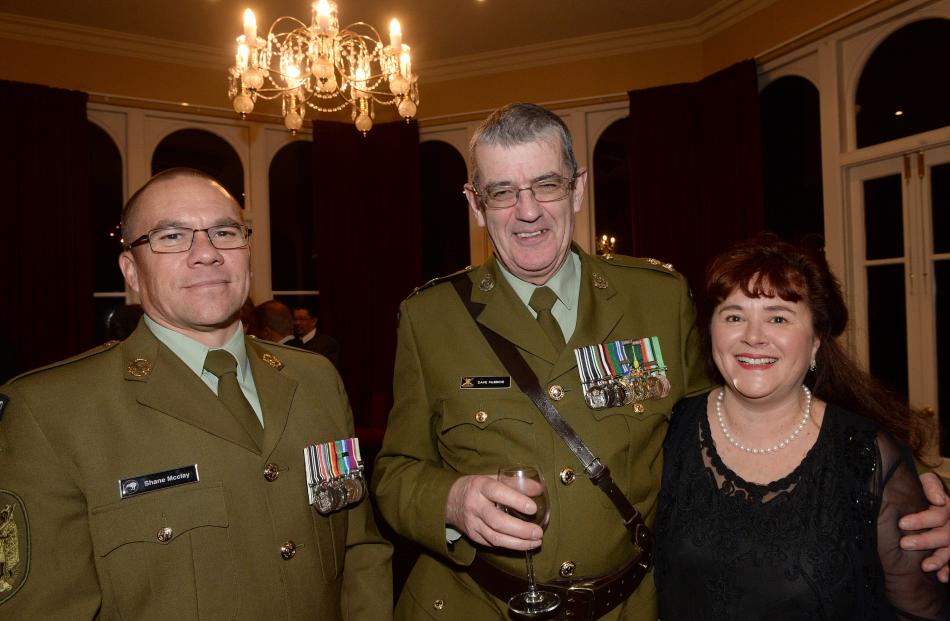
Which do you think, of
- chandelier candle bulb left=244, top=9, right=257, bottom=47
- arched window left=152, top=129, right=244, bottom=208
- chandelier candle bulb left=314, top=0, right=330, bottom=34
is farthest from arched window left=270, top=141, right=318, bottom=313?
chandelier candle bulb left=314, top=0, right=330, bottom=34

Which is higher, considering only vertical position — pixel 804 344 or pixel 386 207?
pixel 386 207

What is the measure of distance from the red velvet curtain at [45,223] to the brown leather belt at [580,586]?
5226mm

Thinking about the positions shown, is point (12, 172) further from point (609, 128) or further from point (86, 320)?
point (609, 128)

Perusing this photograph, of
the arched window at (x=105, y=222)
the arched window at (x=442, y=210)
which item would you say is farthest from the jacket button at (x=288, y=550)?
the arched window at (x=442, y=210)

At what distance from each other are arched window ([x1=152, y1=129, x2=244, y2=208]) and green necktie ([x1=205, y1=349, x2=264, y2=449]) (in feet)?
17.2

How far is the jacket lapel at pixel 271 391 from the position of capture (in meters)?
1.52

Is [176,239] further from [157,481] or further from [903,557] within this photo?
[903,557]

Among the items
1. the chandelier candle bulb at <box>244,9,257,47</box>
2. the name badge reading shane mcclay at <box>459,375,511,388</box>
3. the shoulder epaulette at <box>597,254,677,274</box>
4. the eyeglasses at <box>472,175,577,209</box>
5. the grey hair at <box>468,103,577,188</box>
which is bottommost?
the name badge reading shane mcclay at <box>459,375,511,388</box>

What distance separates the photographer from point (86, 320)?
225 inches

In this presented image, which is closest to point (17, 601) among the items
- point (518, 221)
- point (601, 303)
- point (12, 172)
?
point (518, 221)

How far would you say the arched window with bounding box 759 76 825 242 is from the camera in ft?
16.7

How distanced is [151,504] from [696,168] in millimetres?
5375

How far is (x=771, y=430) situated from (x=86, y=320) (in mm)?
5801

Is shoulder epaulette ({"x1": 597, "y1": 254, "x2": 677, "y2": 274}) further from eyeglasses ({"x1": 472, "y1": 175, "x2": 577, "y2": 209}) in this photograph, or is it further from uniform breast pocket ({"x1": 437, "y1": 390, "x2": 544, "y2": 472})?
uniform breast pocket ({"x1": 437, "y1": 390, "x2": 544, "y2": 472})
